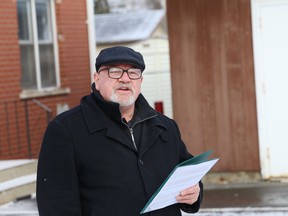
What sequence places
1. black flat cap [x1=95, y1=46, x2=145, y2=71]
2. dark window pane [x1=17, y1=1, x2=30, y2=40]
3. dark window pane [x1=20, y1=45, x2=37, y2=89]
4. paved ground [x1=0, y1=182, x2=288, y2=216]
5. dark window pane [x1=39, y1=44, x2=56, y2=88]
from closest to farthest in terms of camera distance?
black flat cap [x1=95, y1=46, x2=145, y2=71] → paved ground [x1=0, y1=182, x2=288, y2=216] → dark window pane [x1=17, y1=1, x2=30, y2=40] → dark window pane [x1=20, y1=45, x2=37, y2=89] → dark window pane [x1=39, y1=44, x2=56, y2=88]

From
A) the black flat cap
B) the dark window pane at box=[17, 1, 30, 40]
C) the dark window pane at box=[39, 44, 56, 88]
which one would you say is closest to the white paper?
the black flat cap

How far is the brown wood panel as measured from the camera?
8.45 m

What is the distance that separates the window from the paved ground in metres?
3.84

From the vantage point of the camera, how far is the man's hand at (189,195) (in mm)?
3164

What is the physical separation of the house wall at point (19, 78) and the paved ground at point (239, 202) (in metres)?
2.36

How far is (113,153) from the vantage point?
3092 millimetres

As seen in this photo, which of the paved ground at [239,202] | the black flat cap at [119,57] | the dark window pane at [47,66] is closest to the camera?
the black flat cap at [119,57]

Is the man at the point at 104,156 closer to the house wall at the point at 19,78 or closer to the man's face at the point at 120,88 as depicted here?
the man's face at the point at 120,88

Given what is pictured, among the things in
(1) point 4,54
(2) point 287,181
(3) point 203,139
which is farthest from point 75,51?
(2) point 287,181

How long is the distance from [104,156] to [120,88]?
0.34 meters

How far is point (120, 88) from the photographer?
3090 mm

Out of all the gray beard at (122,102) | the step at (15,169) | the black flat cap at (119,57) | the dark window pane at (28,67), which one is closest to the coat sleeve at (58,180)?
the gray beard at (122,102)

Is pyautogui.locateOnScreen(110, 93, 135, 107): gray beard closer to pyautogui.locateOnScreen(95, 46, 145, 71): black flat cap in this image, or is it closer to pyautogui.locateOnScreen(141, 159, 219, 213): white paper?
pyautogui.locateOnScreen(95, 46, 145, 71): black flat cap

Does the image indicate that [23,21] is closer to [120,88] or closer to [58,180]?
[120,88]
